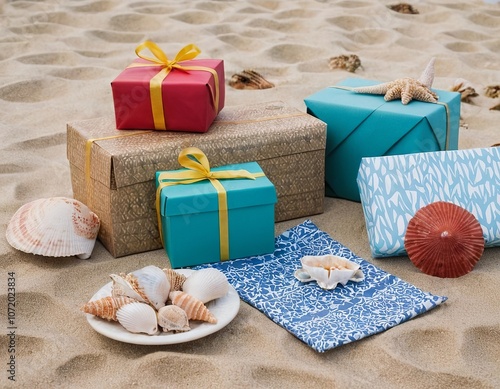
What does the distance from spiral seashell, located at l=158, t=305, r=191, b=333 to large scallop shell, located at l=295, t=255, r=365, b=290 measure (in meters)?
0.43

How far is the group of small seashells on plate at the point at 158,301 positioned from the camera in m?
1.80

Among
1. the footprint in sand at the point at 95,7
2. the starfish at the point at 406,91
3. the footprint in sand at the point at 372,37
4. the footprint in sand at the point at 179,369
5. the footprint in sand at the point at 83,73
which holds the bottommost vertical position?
the footprint in sand at the point at 179,369

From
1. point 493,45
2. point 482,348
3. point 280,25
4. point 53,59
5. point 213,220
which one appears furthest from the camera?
point 280,25

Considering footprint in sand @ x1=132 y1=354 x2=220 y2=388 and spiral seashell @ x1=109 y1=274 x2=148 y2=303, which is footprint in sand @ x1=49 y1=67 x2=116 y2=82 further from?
footprint in sand @ x1=132 y1=354 x2=220 y2=388

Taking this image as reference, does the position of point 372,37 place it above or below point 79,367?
above

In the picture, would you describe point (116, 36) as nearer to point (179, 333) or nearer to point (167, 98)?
point (167, 98)

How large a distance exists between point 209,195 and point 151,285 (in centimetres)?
39

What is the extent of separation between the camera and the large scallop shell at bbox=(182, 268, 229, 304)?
1.91 m

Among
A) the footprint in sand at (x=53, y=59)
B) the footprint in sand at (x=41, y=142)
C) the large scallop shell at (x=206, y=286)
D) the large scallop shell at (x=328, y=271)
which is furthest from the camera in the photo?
the footprint in sand at (x=53, y=59)

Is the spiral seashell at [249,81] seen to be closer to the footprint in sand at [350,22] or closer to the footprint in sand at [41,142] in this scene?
the footprint in sand at [41,142]

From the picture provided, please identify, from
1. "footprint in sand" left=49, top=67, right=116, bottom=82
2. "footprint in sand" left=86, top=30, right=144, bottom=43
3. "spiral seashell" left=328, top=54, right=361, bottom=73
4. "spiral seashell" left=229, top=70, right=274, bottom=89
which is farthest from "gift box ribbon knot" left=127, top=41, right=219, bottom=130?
"footprint in sand" left=86, top=30, right=144, bottom=43

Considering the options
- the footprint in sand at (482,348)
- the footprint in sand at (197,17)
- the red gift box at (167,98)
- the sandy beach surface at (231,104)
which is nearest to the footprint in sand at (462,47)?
the sandy beach surface at (231,104)

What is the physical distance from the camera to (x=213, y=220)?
2.21 m

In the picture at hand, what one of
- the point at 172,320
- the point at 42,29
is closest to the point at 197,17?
the point at 42,29
